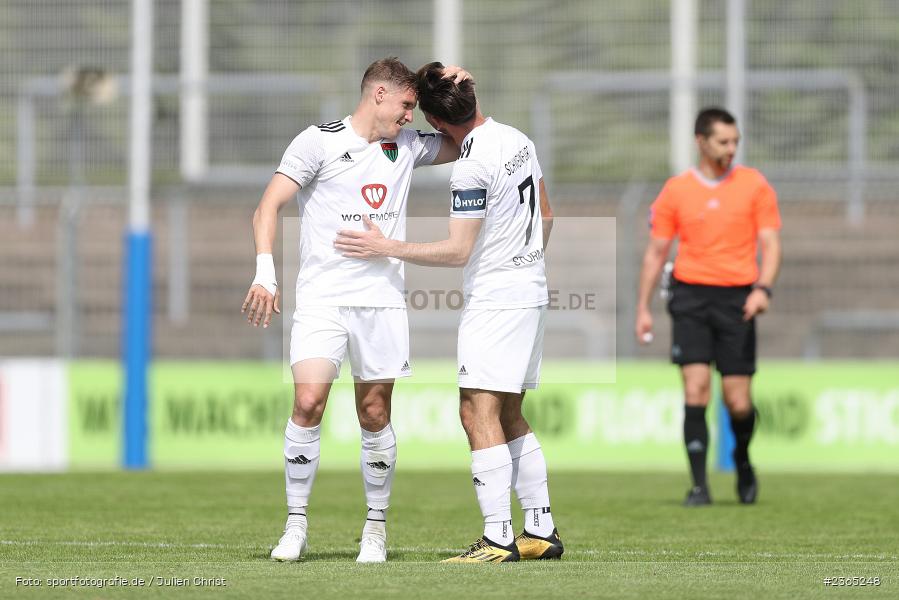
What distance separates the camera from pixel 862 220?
1502cm

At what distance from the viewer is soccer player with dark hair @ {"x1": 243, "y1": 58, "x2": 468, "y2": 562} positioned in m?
6.92

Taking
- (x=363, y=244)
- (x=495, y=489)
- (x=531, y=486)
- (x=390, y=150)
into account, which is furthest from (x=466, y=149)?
(x=531, y=486)

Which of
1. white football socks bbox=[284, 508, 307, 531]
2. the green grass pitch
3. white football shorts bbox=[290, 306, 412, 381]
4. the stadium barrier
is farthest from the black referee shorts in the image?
the stadium barrier

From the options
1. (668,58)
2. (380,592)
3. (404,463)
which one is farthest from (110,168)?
(380,592)

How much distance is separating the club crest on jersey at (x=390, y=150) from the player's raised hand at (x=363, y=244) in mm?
366

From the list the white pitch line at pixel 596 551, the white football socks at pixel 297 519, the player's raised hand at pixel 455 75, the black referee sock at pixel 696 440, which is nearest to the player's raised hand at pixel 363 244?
the player's raised hand at pixel 455 75

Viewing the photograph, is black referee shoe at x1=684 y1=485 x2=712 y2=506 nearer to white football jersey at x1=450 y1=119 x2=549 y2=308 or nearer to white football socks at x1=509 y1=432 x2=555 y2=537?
white football socks at x1=509 y1=432 x2=555 y2=537

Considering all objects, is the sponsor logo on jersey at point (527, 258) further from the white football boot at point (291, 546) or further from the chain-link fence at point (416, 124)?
the chain-link fence at point (416, 124)

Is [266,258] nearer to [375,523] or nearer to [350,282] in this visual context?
[350,282]

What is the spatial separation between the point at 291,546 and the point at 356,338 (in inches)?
35.3

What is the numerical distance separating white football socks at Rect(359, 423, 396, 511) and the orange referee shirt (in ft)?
11.6

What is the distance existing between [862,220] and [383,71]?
29.2ft

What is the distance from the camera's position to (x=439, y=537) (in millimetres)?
8188

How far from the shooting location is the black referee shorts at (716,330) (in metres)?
10.1
